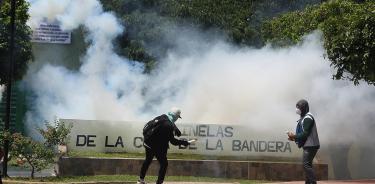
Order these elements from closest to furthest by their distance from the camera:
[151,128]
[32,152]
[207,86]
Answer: [151,128] → [32,152] → [207,86]

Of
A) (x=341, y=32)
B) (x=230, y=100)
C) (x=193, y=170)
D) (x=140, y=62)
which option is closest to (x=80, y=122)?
(x=193, y=170)

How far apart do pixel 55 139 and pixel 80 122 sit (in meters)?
1.89

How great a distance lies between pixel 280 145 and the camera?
17.0m

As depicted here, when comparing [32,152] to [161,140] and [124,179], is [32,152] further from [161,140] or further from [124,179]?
[161,140]

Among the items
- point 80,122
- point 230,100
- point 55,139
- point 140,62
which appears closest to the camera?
point 55,139

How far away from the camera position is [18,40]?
2144cm

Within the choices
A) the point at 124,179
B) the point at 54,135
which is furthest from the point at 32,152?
the point at 124,179

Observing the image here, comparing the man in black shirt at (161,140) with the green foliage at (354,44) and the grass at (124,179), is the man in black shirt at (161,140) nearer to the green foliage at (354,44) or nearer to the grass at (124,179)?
the grass at (124,179)

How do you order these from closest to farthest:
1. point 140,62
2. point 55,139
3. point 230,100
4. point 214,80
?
1. point 55,139
2. point 230,100
3. point 214,80
4. point 140,62

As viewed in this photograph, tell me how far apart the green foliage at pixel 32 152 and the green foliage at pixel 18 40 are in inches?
269

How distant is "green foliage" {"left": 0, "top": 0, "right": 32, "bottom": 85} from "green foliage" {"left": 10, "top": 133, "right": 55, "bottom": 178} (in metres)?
6.84

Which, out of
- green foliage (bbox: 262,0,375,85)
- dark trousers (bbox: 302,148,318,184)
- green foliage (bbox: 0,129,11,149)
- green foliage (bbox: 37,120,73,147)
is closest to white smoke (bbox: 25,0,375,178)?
green foliage (bbox: 262,0,375,85)

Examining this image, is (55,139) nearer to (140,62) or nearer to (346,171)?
(346,171)

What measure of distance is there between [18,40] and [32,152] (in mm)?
7673
